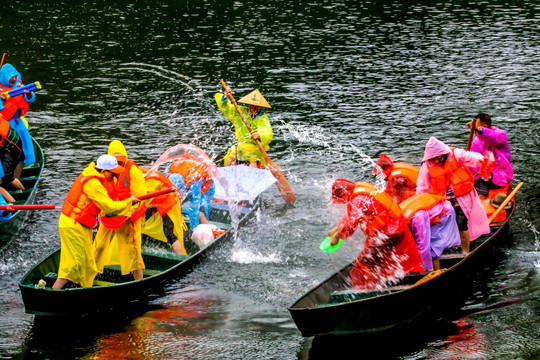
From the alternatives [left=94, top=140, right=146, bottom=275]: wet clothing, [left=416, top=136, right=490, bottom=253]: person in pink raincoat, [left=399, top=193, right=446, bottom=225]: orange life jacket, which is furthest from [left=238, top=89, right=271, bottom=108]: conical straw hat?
[left=399, top=193, right=446, bottom=225]: orange life jacket

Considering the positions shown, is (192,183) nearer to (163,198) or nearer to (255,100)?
(163,198)

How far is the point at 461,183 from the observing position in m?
11.2

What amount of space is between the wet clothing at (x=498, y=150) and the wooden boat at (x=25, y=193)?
9089 mm

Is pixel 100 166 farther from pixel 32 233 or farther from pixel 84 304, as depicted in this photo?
pixel 32 233

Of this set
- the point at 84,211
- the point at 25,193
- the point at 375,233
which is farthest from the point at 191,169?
the point at 375,233

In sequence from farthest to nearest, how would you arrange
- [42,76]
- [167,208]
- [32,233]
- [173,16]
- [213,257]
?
[173,16] < [42,76] < [32,233] < [213,257] < [167,208]

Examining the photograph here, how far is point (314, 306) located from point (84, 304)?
3604 mm

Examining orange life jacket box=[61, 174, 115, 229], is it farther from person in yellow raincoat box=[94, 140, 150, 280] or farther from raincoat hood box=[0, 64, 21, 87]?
raincoat hood box=[0, 64, 21, 87]

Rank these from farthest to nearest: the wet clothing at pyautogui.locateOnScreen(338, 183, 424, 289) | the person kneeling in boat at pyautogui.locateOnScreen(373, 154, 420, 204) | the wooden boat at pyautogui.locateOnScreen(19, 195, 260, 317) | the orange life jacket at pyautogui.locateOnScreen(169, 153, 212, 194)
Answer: the orange life jacket at pyautogui.locateOnScreen(169, 153, 212, 194), the person kneeling in boat at pyautogui.locateOnScreen(373, 154, 420, 204), the wooden boat at pyautogui.locateOnScreen(19, 195, 260, 317), the wet clothing at pyautogui.locateOnScreen(338, 183, 424, 289)

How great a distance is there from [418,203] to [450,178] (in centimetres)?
121

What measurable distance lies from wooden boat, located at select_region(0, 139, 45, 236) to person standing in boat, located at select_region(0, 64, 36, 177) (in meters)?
0.35

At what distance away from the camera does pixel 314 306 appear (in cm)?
936

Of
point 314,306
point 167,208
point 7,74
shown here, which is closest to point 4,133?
point 7,74

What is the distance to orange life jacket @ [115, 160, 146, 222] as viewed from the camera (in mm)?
10688
